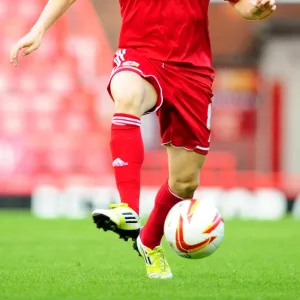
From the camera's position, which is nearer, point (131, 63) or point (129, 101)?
point (129, 101)

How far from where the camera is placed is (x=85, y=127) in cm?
1580

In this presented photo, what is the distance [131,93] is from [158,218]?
0.93m

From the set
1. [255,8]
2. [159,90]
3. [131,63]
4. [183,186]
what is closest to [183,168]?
[183,186]

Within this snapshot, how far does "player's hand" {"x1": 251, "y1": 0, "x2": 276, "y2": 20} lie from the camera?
17.4 ft

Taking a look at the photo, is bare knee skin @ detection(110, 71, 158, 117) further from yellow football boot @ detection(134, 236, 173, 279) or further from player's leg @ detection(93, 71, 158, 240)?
yellow football boot @ detection(134, 236, 173, 279)

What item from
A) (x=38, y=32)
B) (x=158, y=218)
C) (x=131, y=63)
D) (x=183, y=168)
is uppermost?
(x=38, y=32)

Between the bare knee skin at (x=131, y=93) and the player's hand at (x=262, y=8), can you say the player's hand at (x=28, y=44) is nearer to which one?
the bare knee skin at (x=131, y=93)

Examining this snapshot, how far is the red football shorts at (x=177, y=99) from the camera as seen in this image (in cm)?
520

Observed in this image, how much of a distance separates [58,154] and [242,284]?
10.4 meters

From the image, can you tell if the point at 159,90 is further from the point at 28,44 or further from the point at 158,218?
the point at 158,218

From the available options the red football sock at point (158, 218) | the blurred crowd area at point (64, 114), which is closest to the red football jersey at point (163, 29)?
the red football sock at point (158, 218)

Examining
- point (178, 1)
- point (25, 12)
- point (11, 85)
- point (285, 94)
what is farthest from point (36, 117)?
point (178, 1)

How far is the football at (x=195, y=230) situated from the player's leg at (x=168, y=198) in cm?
40

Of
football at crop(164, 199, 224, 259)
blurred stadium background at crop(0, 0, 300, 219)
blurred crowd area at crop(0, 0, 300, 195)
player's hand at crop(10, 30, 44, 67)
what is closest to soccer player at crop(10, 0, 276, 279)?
player's hand at crop(10, 30, 44, 67)
